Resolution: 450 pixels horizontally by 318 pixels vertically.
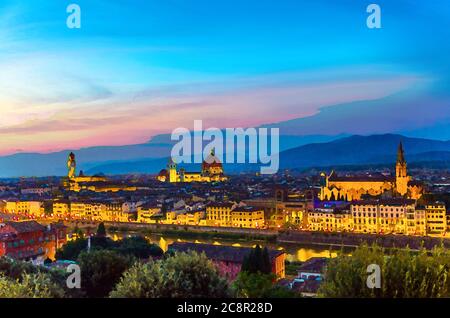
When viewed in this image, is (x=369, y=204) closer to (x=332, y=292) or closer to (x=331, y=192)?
(x=331, y=192)

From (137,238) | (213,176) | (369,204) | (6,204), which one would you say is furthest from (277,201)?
(213,176)

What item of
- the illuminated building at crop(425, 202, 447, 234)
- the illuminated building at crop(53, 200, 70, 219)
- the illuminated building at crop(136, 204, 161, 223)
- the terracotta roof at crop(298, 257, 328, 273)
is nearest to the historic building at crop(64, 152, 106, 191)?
the illuminated building at crop(53, 200, 70, 219)

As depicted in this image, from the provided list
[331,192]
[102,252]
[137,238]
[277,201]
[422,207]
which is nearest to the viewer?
[102,252]

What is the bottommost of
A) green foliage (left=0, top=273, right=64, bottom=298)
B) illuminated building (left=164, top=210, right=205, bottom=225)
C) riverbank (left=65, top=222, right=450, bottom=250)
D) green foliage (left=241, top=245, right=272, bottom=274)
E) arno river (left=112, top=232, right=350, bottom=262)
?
arno river (left=112, top=232, right=350, bottom=262)

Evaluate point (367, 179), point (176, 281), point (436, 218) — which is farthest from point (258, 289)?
point (367, 179)

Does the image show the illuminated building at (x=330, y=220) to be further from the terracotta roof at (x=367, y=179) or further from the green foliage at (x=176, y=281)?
the green foliage at (x=176, y=281)

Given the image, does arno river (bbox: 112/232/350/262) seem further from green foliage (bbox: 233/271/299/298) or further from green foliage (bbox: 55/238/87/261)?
green foliage (bbox: 233/271/299/298)
